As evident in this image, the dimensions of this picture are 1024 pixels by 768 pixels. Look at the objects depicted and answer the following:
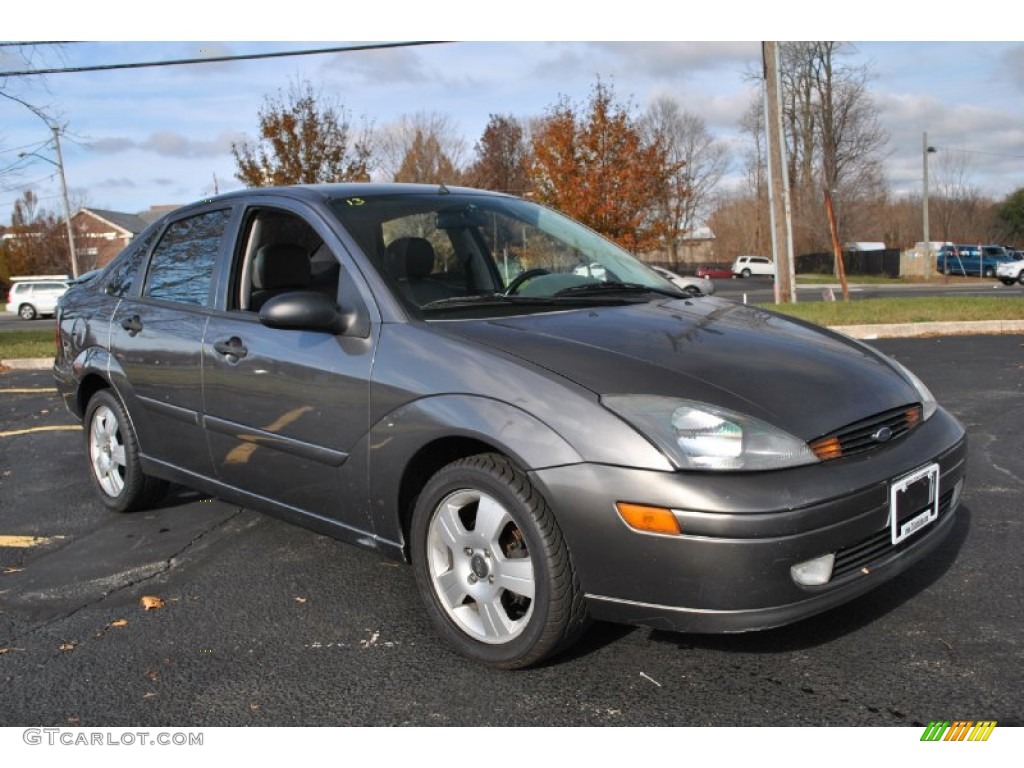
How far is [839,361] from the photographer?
3.19 metres

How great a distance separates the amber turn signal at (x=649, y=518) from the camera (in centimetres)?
252

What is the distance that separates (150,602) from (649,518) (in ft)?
7.27

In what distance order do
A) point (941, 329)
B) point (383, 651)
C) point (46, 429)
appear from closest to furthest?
point (383, 651), point (46, 429), point (941, 329)

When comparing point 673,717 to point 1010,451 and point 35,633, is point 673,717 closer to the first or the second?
point 35,633

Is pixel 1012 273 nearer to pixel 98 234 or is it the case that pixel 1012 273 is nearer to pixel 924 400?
pixel 924 400

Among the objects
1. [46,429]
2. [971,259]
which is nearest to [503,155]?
[971,259]

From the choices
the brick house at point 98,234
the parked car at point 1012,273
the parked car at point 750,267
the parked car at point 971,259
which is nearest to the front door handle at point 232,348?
the parked car at point 1012,273

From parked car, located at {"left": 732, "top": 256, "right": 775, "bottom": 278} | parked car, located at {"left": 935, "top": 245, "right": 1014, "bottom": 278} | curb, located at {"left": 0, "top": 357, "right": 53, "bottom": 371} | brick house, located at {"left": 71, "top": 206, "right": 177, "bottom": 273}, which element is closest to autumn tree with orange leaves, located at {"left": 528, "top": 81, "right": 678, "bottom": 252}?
curb, located at {"left": 0, "top": 357, "right": 53, "bottom": 371}

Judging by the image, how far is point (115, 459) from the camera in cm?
484

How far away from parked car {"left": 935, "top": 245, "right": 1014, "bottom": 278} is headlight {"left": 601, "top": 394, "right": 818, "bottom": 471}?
1948 inches

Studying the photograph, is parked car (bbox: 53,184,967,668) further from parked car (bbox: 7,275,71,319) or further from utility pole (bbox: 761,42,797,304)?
Result: parked car (bbox: 7,275,71,319)

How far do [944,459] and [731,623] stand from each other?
106 centimetres

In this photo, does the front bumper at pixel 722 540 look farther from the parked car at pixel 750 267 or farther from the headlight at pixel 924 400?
the parked car at pixel 750 267
